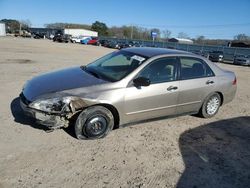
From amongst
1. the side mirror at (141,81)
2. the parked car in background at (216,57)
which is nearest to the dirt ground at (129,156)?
the side mirror at (141,81)

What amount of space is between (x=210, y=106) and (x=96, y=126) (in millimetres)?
3046

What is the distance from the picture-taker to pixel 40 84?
456 cm

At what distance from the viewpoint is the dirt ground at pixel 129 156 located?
3.33m

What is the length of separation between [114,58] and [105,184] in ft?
9.99

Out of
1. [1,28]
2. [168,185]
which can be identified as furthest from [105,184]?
[1,28]

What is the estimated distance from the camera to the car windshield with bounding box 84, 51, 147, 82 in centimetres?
469

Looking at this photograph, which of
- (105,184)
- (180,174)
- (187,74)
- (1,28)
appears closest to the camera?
(105,184)

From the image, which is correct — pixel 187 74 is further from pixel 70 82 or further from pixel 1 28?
pixel 1 28

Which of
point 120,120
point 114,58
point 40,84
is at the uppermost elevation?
point 114,58

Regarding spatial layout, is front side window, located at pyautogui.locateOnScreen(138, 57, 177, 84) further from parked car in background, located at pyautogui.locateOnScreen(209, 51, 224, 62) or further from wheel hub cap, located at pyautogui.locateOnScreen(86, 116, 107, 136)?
parked car in background, located at pyautogui.locateOnScreen(209, 51, 224, 62)

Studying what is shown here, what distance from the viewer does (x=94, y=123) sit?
4293mm

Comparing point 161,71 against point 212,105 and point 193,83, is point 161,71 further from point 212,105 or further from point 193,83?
point 212,105

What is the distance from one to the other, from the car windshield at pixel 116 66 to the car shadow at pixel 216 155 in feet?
5.48

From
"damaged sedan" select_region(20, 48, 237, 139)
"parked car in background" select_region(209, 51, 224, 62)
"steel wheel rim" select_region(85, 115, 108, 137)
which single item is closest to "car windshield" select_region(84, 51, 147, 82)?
"damaged sedan" select_region(20, 48, 237, 139)
